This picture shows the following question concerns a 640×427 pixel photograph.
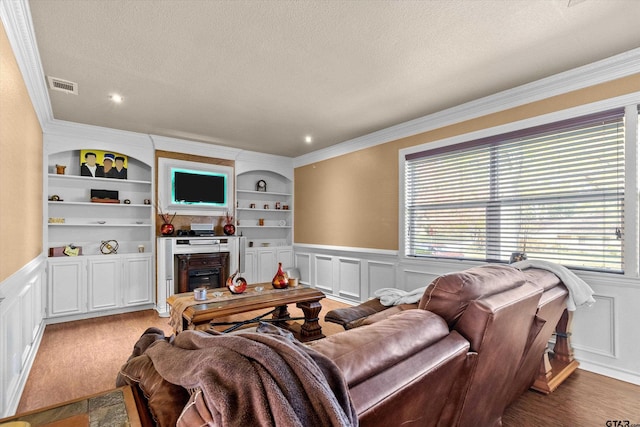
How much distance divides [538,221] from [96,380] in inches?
164

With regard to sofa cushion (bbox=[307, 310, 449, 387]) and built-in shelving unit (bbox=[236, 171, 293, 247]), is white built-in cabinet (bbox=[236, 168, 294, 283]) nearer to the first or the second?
built-in shelving unit (bbox=[236, 171, 293, 247])

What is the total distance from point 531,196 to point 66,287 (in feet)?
18.2

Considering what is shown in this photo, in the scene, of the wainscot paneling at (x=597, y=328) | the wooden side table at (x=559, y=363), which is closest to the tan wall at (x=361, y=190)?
the wainscot paneling at (x=597, y=328)

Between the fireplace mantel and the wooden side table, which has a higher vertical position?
the fireplace mantel

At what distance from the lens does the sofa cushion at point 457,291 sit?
1319 mm

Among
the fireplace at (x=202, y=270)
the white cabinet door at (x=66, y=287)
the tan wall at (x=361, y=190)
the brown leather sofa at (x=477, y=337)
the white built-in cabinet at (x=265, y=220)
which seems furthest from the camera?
the white built-in cabinet at (x=265, y=220)

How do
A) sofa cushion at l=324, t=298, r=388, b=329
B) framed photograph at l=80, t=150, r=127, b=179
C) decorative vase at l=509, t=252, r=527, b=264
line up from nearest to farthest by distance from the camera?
sofa cushion at l=324, t=298, r=388, b=329, decorative vase at l=509, t=252, r=527, b=264, framed photograph at l=80, t=150, r=127, b=179

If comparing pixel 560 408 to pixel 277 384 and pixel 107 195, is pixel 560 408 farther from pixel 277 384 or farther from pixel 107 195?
pixel 107 195

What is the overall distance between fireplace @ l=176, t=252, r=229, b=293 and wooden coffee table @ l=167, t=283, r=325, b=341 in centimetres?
150

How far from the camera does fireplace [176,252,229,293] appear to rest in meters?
4.71

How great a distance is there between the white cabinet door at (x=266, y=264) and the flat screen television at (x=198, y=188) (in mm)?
1161

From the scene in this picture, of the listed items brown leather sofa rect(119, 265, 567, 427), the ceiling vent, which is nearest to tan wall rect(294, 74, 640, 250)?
brown leather sofa rect(119, 265, 567, 427)

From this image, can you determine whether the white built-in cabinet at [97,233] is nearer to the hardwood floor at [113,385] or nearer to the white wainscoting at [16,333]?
the hardwood floor at [113,385]

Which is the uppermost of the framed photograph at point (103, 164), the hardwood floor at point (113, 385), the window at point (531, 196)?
the framed photograph at point (103, 164)
